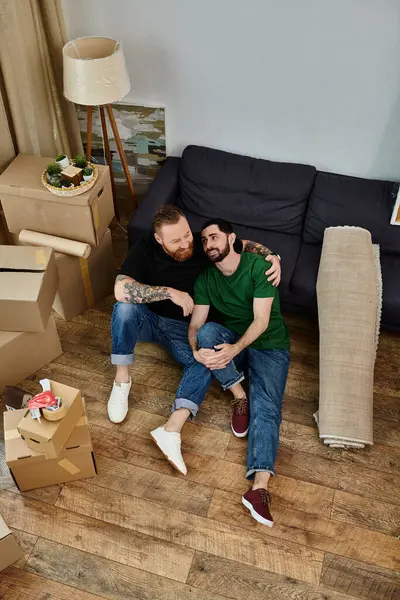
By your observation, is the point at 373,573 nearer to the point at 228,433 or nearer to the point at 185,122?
the point at 228,433

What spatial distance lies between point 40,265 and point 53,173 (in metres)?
0.50

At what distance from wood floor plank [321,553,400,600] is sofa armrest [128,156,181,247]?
180 centimetres

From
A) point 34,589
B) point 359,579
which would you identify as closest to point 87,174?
point 34,589

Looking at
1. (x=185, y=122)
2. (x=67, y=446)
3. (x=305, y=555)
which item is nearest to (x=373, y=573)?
(x=305, y=555)

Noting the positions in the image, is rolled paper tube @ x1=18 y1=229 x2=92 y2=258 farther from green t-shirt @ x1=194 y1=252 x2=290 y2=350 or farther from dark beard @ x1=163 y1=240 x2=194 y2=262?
green t-shirt @ x1=194 y1=252 x2=290 y2=350

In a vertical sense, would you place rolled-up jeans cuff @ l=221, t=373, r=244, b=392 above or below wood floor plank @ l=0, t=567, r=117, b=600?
above

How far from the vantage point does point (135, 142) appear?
3414mm

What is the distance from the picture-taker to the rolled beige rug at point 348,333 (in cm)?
246

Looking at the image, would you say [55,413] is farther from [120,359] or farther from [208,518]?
[208,518]

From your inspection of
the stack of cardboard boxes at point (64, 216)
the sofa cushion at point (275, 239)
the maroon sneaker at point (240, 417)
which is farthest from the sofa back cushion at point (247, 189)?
the maroon sneaker at point (240, 417)

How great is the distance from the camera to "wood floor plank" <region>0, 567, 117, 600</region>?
2.08 metres

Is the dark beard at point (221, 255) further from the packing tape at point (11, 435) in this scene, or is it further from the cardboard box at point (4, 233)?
the cardboard box at point (4, 233)

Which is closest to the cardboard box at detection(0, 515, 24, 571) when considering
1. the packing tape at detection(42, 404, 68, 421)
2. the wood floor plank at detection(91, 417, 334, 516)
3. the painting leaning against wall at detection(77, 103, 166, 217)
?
the packing tape at detection(42, 404, 68, 421)

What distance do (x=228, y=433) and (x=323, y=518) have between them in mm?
553
